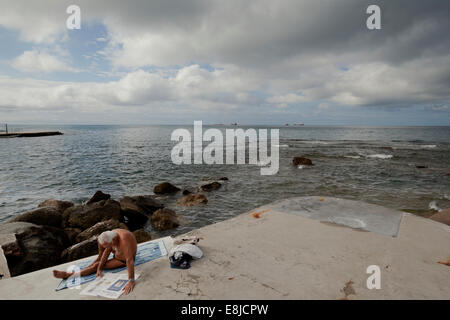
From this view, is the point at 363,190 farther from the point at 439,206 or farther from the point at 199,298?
the point at 199,298

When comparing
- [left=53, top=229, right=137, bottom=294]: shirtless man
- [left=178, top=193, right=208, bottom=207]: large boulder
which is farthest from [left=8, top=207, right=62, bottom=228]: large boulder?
[left=53, top=229, right=137, bottom=294]: shirtless man

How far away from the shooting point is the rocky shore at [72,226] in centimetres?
557

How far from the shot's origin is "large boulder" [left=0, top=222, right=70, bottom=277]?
5328mm

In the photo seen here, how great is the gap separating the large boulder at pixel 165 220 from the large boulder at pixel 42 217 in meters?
3.70

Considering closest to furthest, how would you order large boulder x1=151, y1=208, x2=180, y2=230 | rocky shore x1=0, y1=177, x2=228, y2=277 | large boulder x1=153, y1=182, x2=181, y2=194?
rocky shore x1=0, y1=177, x2=228, y2=277 → large boulder x1=151, y1=208, x2=180, y2=230 → large boulder x1=153, y1=182, x2=181, y2=194

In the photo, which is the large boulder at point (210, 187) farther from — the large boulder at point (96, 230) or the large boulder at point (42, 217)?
the large boulder at point (42, 217)

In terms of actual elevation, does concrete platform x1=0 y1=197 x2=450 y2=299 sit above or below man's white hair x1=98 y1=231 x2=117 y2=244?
below

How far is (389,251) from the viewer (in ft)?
15.4

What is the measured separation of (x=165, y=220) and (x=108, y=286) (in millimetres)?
5449

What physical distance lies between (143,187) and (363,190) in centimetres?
1412

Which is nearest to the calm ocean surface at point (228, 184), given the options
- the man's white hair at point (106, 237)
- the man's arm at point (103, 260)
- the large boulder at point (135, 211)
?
the large boulder at point (135, 211)

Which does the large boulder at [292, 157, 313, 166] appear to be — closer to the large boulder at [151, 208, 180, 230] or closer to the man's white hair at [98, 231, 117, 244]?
the large boulder at [151, 208, 180, 230]

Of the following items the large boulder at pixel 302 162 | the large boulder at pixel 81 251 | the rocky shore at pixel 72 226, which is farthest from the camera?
the large boulder at pixel 302 162
